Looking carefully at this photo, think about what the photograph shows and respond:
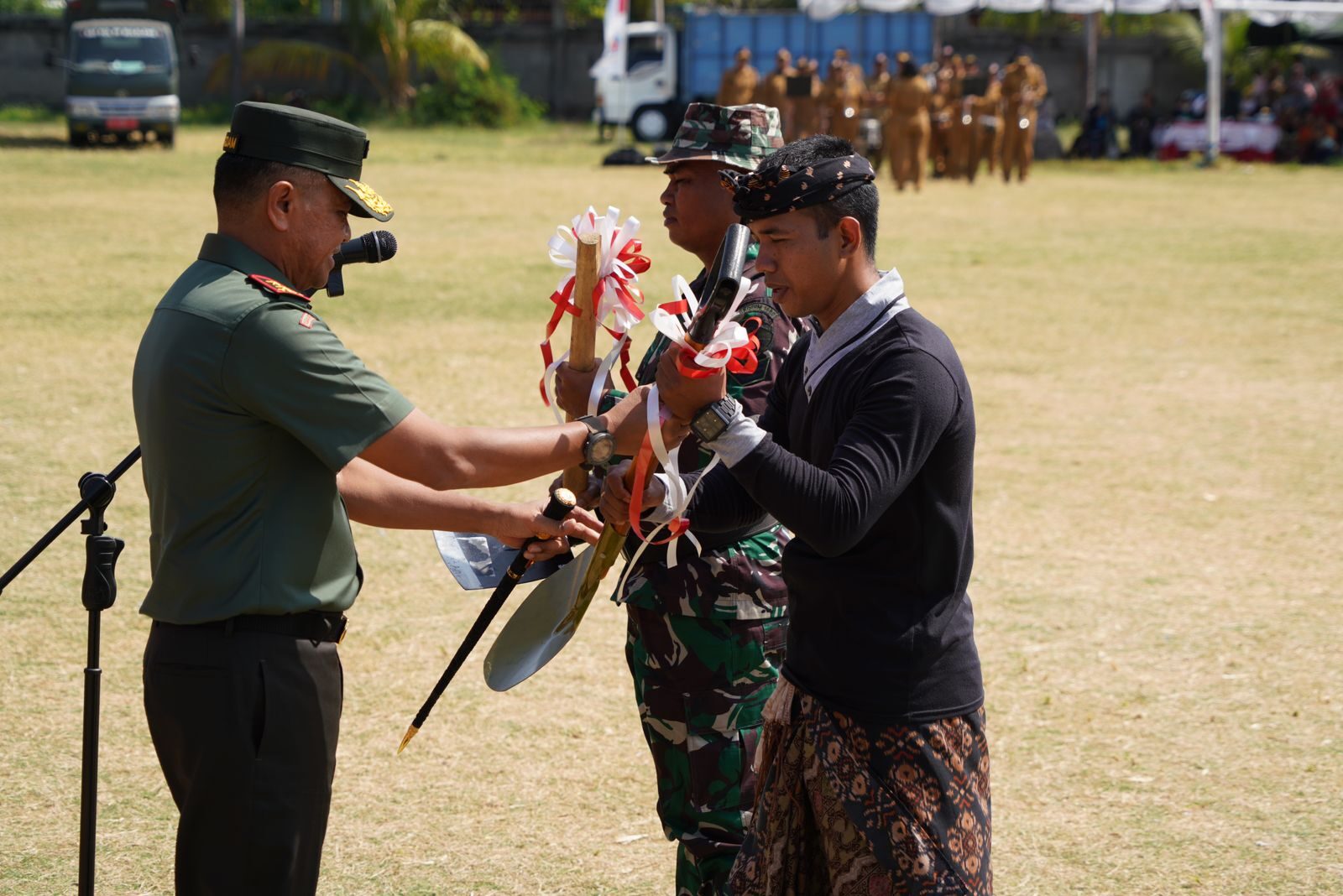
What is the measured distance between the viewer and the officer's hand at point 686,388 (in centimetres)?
288

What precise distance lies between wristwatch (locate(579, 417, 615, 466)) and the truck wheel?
31.0 metres

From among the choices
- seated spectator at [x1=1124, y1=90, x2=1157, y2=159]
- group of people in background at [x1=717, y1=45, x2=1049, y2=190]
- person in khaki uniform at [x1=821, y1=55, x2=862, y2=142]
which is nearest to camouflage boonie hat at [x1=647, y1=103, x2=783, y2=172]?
group of people in background at [x1=717, y1=45, x2=1049, y2=190]

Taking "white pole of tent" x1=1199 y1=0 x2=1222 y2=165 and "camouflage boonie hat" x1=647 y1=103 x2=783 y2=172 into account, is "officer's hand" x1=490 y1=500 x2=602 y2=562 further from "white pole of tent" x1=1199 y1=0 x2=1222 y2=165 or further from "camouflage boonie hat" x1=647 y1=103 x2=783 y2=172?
"white pole of tent" x1=1199 y1=0 x2=1222 y2=165

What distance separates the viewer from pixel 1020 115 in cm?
2767

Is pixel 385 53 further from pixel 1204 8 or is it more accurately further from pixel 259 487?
pixel 259 487

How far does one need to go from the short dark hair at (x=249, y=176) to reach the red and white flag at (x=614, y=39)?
28.9 meters

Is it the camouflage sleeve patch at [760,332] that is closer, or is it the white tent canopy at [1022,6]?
the camouflage sleeve patch at [760,332]

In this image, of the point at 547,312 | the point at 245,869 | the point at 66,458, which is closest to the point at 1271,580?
the point at 245,869

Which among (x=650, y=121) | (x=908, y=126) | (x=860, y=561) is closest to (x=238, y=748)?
(x=860, y=561)

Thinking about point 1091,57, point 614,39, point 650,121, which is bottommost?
point 650,121

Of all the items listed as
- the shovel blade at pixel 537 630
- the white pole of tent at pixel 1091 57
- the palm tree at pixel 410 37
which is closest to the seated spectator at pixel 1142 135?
the white pole of tent at pixel 1091 57

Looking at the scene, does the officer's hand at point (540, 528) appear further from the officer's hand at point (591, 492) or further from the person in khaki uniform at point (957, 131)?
the person in khaki uniform at point (957, 131)

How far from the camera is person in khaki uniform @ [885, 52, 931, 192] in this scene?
2552 cm

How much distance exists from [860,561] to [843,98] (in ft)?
84.6
